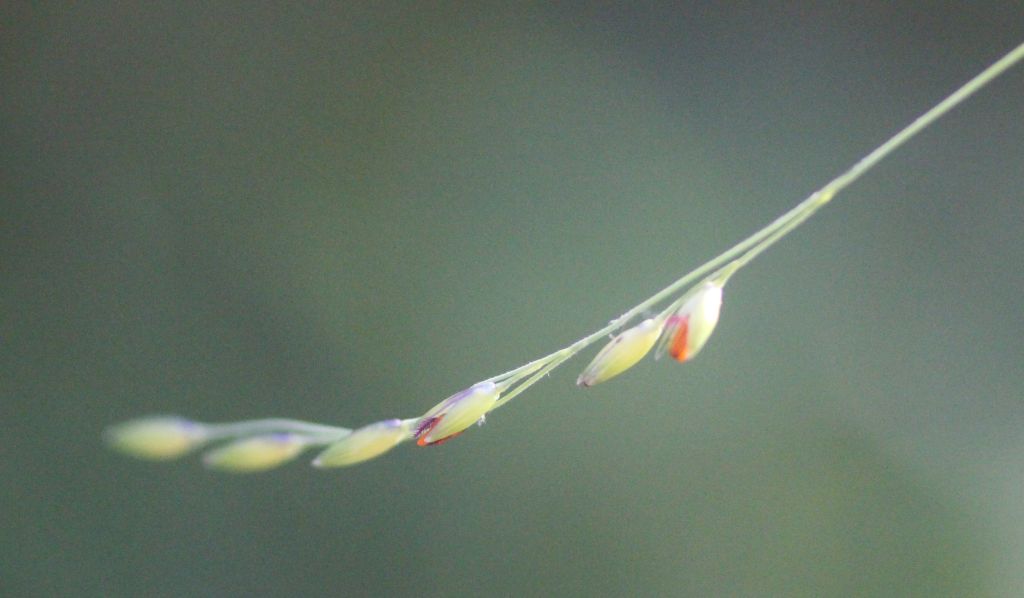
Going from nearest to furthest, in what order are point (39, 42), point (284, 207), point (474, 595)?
point (39, 42)
point (284, 207)
point (474, 595)

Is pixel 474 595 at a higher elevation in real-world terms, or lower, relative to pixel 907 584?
higher

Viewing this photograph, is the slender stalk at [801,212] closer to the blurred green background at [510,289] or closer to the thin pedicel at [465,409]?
the thin pedicel at [465,409]

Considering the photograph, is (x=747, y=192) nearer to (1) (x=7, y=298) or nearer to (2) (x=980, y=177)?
(2) (x=980, y=177)

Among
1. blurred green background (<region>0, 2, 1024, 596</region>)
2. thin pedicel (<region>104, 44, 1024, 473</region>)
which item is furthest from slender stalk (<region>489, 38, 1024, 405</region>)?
blurred green background (<region>0, 2, 1024, 596</region>)

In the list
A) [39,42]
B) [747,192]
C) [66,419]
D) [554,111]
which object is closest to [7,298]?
[66,419]

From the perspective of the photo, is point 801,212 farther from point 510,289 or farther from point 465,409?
point 510,289

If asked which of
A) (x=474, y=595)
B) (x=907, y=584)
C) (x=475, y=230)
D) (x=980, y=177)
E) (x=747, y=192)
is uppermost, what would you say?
(x=475, y=230)
